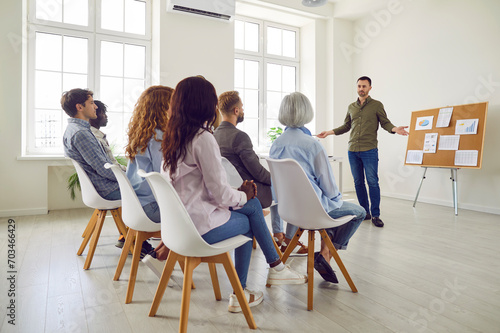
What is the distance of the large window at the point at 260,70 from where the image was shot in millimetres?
6008

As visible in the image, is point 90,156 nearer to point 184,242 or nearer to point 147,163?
point 147,163

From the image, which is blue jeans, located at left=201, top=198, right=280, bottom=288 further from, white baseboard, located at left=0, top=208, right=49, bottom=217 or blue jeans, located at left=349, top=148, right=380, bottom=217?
white baseboard, located at left=0, top=208, right=49, bottom=217

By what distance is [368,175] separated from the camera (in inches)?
155

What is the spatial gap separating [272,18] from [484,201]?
4.37 m

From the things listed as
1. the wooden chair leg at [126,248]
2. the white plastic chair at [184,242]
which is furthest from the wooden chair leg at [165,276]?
the wooden chair leg at [126,248]

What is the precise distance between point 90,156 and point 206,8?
3.34 meters

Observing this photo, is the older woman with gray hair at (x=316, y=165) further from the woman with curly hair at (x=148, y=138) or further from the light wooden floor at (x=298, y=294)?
the woman with curly hair at (x=148, y=138)

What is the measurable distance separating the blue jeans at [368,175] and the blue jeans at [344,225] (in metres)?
1.91

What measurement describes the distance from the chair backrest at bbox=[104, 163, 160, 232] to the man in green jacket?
261 cm

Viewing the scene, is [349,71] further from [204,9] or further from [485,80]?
[204,9]

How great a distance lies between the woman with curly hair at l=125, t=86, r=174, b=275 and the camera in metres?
1.95

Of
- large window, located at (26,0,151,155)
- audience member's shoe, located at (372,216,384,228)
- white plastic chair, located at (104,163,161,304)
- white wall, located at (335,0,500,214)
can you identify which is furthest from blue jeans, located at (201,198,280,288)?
white wall, located at (335,0,500,214)

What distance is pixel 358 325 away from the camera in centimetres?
157

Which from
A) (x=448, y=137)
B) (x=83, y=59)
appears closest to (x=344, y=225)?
(x=448, y=137)
